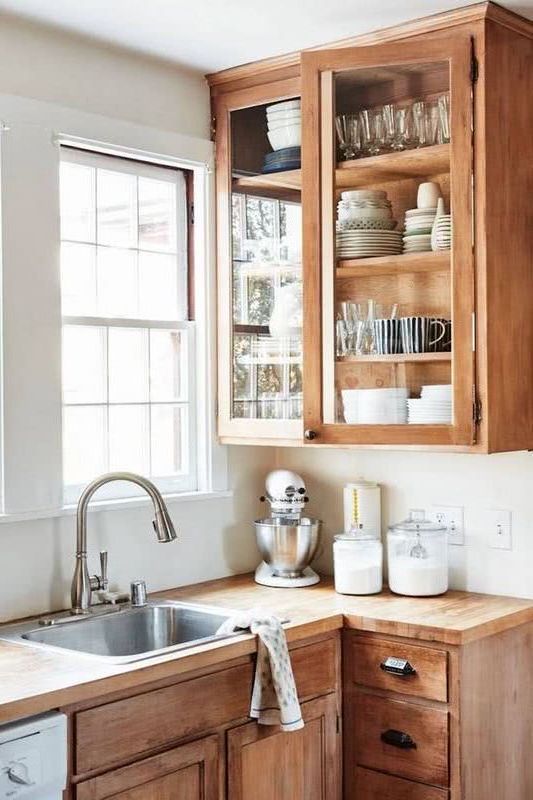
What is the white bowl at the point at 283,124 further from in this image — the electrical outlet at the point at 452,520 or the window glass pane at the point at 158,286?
the electrical outlet at the point at 452,520

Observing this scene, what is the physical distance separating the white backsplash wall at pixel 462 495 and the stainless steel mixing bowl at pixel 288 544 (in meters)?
0.22

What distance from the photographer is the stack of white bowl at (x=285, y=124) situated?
10.7 ft

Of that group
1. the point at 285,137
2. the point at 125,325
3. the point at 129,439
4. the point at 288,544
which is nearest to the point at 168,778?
the point at 288,544

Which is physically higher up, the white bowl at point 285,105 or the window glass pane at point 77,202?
the white bowl at point 285,105

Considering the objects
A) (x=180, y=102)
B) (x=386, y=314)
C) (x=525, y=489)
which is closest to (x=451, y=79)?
(x=386, y=314)

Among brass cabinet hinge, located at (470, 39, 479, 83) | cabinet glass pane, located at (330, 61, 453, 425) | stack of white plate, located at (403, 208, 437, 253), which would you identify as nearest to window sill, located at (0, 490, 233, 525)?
cabinet glass pane, located at (330, 61, 453, 425)

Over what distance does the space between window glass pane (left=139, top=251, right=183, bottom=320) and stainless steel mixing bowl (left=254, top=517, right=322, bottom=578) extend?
0.75 m

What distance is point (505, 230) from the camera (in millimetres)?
2990

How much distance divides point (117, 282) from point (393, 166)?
912 millimetres

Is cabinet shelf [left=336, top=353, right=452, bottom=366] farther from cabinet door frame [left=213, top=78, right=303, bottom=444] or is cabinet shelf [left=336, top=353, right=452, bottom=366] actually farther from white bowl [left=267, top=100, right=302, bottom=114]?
white bowl [left=267, top=100, right=302, bottom=114]

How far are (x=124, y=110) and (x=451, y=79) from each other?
98cm

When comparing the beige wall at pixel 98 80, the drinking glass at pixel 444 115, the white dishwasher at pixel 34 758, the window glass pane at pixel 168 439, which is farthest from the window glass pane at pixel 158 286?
the white dishwasher at pixel 34 758

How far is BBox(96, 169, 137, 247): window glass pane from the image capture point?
3271 mm

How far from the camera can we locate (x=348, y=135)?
3.14m
